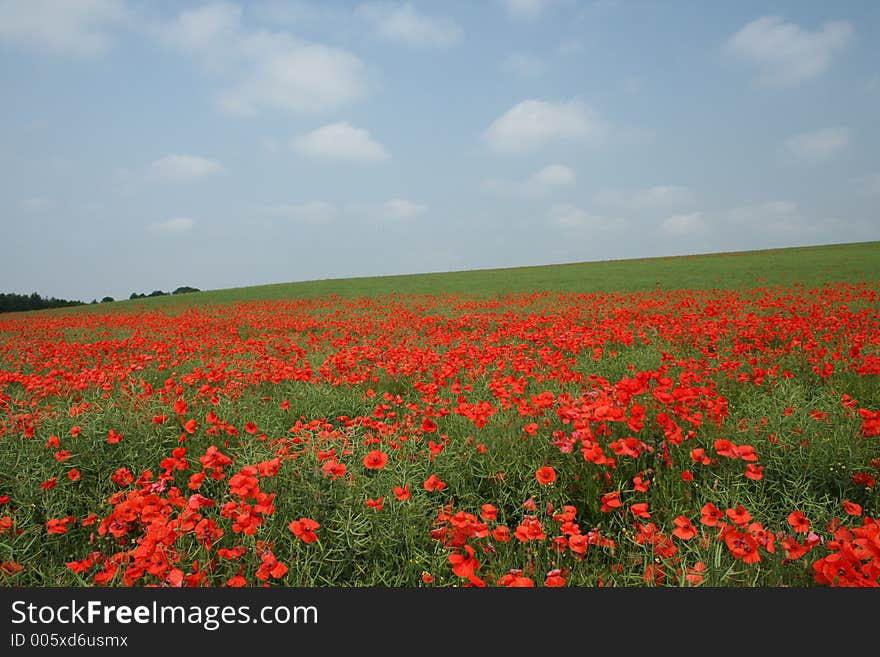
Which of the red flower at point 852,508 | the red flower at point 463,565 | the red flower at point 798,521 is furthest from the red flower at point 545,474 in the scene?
the red flower at point 852,508

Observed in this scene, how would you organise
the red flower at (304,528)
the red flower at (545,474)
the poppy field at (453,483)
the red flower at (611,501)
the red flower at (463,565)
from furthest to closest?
the red flower at (545,474)
the red flower at (611,501)
the poppy field at (453,483)
the red flower at (304,528)
the red flower at (463,565)

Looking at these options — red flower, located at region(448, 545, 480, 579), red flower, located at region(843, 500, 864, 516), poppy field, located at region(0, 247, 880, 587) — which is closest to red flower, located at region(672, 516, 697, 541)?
poppy field, located at region(0, 247, 880, 587)

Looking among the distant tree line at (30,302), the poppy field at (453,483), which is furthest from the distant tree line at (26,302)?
the poppy field at (453,483)

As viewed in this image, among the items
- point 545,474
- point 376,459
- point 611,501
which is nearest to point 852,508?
point 611,501

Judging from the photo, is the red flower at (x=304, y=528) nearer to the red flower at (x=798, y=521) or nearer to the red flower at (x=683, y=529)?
A: the red flower at (x=683, y=529)

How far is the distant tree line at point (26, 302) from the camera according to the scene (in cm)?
5112

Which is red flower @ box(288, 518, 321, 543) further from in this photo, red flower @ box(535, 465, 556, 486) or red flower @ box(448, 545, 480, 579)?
red flower @ box(535, 465, 556, 486)

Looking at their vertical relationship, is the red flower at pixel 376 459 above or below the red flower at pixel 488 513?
above

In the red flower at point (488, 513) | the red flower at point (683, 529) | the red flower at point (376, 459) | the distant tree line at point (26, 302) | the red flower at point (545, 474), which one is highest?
the distant tree line at point (26, 302)

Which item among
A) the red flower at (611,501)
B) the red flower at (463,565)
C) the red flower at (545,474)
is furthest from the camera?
the red flower at (545,474)

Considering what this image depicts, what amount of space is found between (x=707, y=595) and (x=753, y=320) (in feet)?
26.1

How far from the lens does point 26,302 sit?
52.8 metres

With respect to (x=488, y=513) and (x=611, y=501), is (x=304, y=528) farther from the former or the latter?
(x=611, y=501)

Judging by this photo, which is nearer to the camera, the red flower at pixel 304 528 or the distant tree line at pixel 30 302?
the red flower at pixel 304 528
